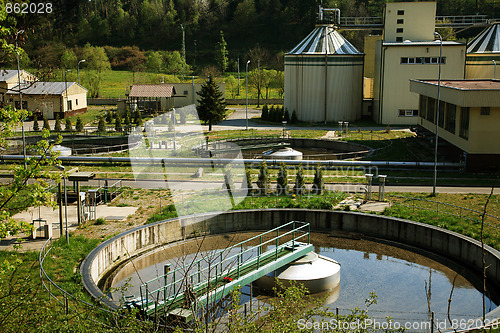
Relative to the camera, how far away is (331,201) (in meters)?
25.5

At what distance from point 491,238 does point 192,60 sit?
101309mm

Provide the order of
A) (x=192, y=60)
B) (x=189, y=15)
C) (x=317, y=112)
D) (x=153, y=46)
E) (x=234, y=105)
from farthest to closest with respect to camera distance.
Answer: (x=189, y=15) < (x=153, y=46) < (x=192, y=60) < (x=234, y=105) < (x=317, y=112)

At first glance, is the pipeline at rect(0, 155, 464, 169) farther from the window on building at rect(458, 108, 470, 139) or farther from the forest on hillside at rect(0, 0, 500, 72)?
the forest on hillside at rect(0, 0, 500, 72)

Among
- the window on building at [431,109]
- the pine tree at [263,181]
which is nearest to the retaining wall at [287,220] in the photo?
the pine tree at [263,181]

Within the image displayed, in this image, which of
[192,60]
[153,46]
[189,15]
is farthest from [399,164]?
[189,15]

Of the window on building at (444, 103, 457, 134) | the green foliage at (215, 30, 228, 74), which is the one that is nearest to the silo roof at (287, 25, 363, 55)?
the window on building at (444, 103, 457, 134)

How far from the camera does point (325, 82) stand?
5475 centimetres

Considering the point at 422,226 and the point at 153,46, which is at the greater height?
the point at 153,46

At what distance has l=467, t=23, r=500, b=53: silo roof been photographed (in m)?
54.8

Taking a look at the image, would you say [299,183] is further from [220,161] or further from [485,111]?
[485,111]

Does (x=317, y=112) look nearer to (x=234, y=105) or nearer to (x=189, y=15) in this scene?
(x=234, y=105)

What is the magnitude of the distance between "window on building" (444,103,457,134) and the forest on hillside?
75.8m

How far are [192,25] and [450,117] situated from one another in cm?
10356

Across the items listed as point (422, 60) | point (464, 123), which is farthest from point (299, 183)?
point (422, 60)
